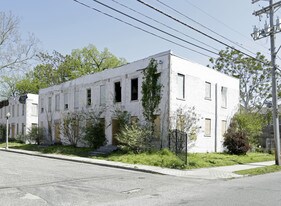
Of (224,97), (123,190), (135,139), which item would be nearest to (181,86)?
(135,139)

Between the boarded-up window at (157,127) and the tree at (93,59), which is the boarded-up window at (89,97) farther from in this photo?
the tree at (93,59)

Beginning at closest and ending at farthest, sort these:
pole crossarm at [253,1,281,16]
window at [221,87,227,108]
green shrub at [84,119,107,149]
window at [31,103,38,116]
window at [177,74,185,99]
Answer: pole crossarm at [253,1,281,16] < window at [177,74,185,99] < green shrub at [84,119,107,149] < window at [221,87,227,108] < window at [31,103,38,116]

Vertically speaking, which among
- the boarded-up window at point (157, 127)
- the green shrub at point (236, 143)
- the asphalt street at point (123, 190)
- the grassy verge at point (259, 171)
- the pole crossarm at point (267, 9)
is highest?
the pole crossarm at point (267, 9)

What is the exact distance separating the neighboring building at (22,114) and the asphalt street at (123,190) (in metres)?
29.5

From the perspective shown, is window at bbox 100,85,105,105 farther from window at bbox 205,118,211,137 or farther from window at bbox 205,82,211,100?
window at bbox 205,118,211,137

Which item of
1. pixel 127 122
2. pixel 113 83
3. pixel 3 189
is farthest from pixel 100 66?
pixel 3 189

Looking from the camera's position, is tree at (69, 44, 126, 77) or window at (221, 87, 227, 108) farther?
tree at (69, 44, 126, 77)

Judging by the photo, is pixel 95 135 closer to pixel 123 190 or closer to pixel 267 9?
pixel 267 9

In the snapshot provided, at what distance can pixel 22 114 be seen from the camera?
1709 inches

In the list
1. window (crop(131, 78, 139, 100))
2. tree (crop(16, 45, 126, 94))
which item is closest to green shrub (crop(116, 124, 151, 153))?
window (crop(131, 78, 139, 100))

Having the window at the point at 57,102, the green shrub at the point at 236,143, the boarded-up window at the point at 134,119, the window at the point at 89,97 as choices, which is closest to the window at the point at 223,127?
the green shrub at the point at 236,143

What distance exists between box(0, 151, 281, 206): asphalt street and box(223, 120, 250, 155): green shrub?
1196 centimetres

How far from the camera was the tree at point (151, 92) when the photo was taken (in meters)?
22.4

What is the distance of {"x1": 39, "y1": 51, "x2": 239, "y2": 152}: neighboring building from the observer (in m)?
22.4
